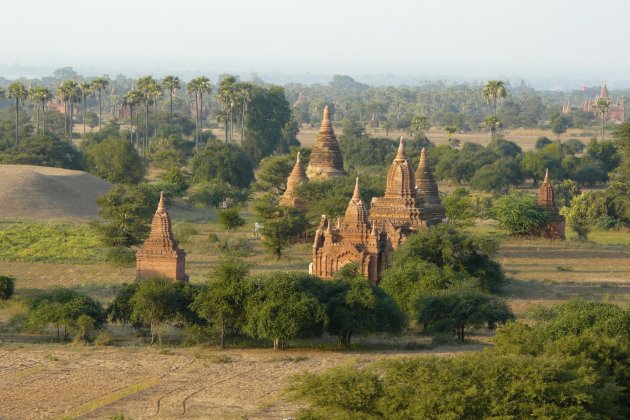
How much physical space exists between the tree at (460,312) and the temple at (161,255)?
31.4ft

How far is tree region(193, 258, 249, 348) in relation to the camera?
33281 millimetres

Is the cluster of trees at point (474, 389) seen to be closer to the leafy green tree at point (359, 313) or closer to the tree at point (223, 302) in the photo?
the leafy green tree at point (359, 313)

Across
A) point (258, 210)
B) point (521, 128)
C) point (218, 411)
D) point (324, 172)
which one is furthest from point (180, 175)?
point (521, 128)

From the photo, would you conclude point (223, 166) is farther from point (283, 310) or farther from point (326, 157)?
point (283, 310)

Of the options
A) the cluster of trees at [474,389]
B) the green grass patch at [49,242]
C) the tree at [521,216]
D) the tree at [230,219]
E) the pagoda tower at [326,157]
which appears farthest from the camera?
the pagoda tower at [326,157]

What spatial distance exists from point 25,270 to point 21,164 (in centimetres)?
3062

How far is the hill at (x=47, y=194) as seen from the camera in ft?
198

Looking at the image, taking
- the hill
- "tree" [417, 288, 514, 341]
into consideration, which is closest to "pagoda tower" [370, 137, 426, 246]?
"tree" [417, 288, 514, 341]

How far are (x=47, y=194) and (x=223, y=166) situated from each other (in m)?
17.4

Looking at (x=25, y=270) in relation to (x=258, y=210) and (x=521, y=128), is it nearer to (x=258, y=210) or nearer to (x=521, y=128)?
(x=258, y=210)

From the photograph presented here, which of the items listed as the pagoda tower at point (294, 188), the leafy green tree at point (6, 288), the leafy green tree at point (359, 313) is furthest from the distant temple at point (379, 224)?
the leafy green tree at point (6, 288)

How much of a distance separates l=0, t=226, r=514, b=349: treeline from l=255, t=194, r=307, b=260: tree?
46.4 feet

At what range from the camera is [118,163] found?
7469 centimetres

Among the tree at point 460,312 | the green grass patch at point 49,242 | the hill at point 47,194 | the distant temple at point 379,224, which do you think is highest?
the distant temple at point 379,224
